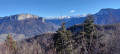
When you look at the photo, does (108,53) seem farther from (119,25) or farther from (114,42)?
(119,25)

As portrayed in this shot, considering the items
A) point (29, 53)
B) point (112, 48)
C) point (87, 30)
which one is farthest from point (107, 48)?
point (87, 30)

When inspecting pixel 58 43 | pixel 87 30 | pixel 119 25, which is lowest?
pixel 58 43

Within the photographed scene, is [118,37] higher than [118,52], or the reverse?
[118,37]

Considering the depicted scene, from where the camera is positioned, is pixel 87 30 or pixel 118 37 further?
pixel 87 30

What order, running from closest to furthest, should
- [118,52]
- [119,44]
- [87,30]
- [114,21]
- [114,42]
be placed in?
1. [118,52]
2. [119,44]
3. [114,42]
4. [114,21]
5. [87,30]

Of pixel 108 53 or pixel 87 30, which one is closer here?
pixel 108 53

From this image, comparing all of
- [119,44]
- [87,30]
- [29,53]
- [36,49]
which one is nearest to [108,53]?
[119,44]

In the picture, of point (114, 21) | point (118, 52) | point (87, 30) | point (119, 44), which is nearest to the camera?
point (118, 52)

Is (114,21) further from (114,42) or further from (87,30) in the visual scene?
(87,30)

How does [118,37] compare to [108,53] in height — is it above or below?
above
